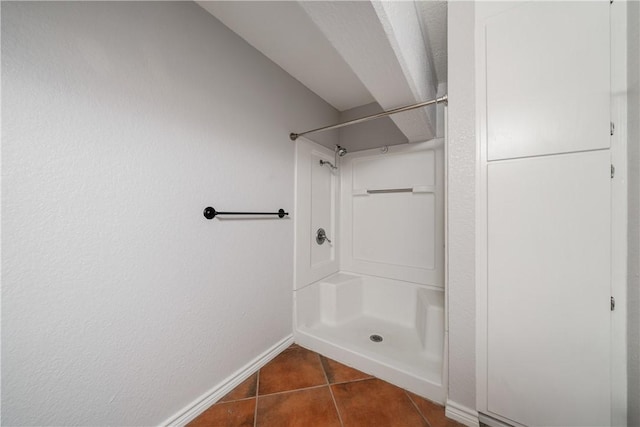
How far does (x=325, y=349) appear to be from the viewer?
1.56 m

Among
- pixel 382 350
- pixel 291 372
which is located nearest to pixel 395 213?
pixel 382 350

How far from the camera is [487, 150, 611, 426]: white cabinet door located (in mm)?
846

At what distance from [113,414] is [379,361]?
127cm

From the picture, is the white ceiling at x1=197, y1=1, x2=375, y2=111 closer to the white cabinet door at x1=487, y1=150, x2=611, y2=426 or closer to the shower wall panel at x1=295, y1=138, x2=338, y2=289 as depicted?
the shower wall panel at x1=295, y1=138, x2=338, y2=289

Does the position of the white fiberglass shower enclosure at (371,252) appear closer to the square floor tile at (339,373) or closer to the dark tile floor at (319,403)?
the square floor tile at (339,373)

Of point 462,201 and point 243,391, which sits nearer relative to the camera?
point 462,201

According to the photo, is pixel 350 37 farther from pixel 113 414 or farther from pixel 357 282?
pixel 357 282

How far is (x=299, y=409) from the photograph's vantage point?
3.75 ft

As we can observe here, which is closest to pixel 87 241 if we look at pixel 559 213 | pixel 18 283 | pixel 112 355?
pixel 18 283

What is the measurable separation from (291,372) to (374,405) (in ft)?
1.74

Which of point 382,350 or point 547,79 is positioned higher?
point 547,79

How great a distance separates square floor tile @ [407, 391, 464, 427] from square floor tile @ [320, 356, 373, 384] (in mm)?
290

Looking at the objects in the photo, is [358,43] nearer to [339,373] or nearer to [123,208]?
[123,208]

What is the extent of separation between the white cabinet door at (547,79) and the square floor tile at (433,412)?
1.28 meters
